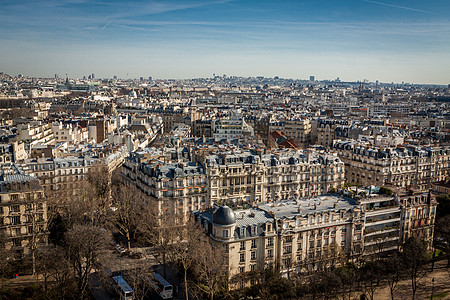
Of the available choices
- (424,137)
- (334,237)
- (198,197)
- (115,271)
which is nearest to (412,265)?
(334,237)

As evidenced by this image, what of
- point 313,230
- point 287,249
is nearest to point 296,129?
point 313,230

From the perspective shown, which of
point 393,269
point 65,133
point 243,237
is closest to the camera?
point 243,237

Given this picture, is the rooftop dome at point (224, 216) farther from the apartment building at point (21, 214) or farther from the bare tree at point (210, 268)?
the apartment building at point (21, 214)

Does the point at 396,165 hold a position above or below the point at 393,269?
above

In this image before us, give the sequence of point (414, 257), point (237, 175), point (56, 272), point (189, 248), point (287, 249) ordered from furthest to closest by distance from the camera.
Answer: point (237, 175)
point (414, 257)
point (287, 249)
point (189, 248)
point (56, 272)

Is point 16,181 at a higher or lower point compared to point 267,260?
higher

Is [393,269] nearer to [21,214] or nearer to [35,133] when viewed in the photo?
[21,214]

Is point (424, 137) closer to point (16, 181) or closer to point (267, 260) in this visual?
point (267, 260)
